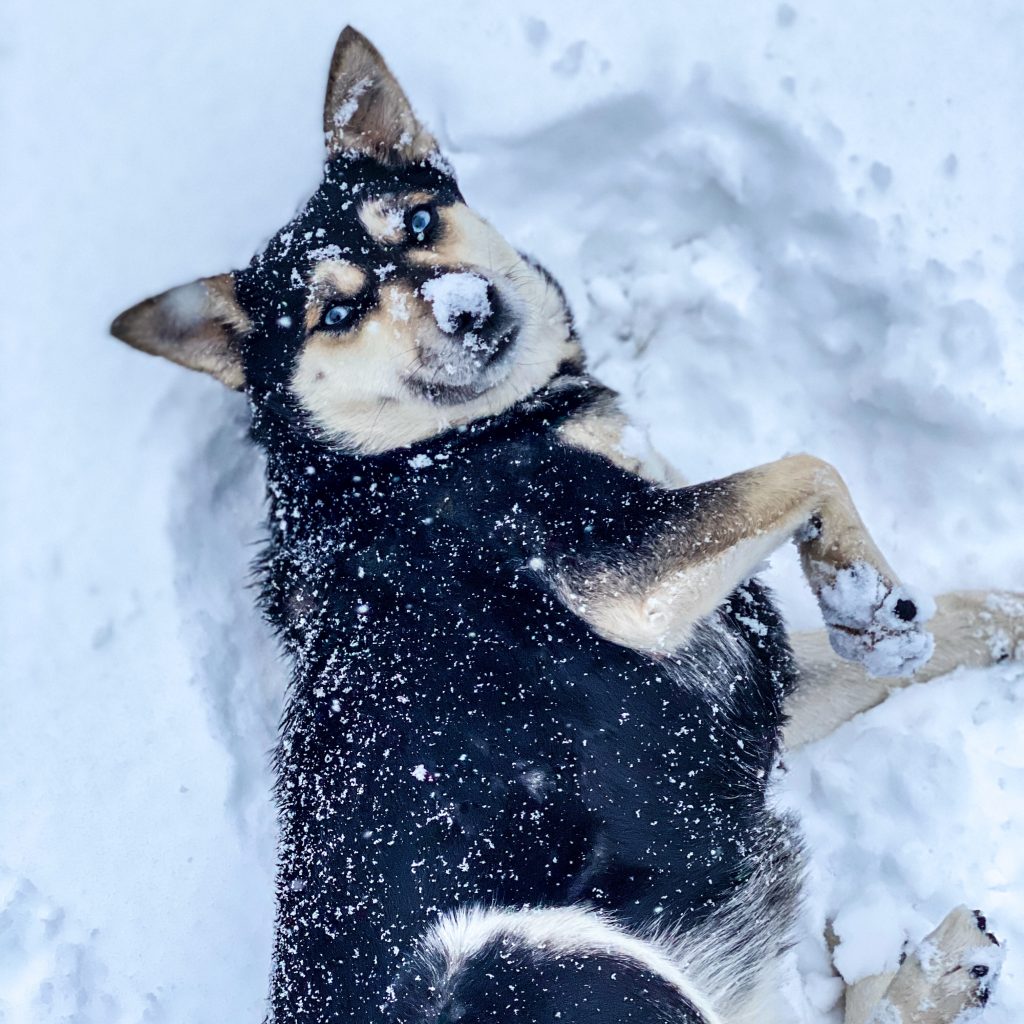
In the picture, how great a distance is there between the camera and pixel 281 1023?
8.32ft

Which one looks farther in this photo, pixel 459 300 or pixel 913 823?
pixel 913 823

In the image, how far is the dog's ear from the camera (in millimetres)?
3125

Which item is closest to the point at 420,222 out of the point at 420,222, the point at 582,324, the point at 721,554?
the point at 420,222

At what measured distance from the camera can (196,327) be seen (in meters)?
3.01

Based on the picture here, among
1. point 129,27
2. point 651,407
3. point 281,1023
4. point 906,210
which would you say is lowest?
point 281,1023

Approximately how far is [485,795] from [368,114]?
90.7 inches

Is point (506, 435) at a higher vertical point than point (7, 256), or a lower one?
lower

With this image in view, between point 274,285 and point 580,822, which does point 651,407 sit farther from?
point 580,822

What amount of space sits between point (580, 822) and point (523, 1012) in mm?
501

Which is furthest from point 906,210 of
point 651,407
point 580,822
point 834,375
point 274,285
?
point 580,822

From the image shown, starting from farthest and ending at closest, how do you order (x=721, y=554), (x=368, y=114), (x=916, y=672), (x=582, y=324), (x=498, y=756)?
1. (x=582, y=324)
2. (x=916, y=672)
3. (x=368, y=114)
4. (x=721, y=554)
5. (x=498, y=756)

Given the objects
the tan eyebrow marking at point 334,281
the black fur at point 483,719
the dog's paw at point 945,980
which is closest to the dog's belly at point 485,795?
the black fur at point 483,719

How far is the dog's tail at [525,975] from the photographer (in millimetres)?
2365

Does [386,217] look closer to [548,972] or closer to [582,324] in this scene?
[582,324]
